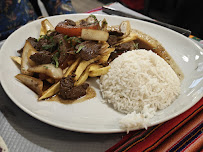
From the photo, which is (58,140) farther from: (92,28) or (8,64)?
(92,28)

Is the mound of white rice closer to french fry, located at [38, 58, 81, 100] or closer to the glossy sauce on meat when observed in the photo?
the glossy sauce on meat

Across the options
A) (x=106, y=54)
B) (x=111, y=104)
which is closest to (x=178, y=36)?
(x=106, y=54)

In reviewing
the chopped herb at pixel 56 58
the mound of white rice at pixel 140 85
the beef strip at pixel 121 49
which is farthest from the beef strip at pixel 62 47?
the beef strip at pixel 121 49

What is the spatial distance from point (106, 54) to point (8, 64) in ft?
3.41

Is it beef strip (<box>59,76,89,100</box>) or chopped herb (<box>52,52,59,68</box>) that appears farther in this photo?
chopped herb (<box>52,52,59,68</box>)

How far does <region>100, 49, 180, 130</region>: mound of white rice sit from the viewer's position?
65.1 inches

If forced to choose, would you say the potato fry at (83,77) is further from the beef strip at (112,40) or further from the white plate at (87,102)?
the beef strip at (112,40)

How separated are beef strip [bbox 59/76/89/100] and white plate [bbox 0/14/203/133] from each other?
0.30 ft

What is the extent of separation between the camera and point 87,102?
5.74 ft

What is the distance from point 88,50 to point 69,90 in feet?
1.62

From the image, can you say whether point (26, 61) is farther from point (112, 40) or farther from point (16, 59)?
point (112, 40)

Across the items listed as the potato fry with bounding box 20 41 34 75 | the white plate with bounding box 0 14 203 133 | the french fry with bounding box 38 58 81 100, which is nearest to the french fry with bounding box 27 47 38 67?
the potato fry with bounding box 20 41 34 75

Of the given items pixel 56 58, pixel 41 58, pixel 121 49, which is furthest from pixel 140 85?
pixel 41 58

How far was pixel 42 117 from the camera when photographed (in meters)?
1.36
